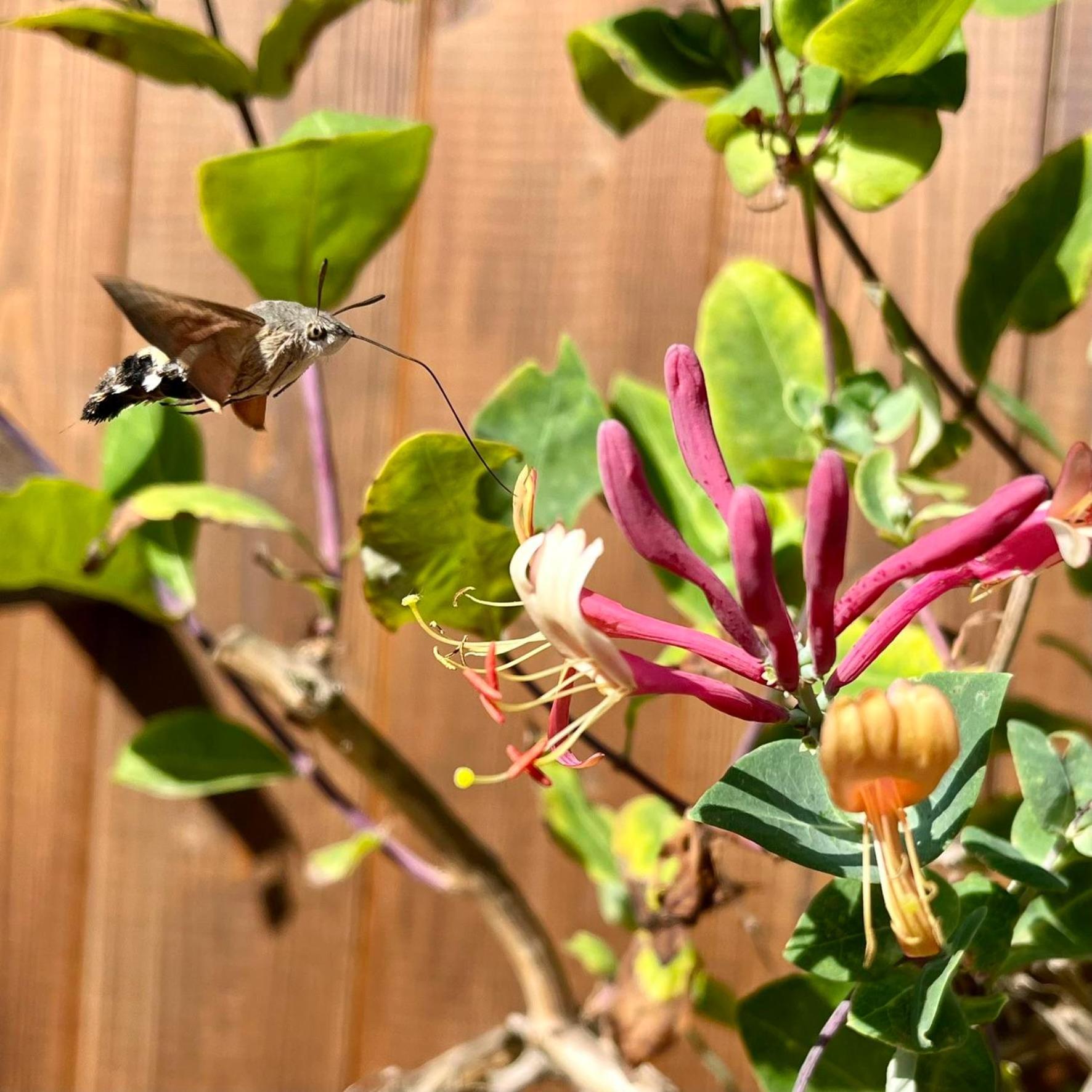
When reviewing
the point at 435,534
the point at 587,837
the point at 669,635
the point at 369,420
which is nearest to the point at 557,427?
the point at 435,534

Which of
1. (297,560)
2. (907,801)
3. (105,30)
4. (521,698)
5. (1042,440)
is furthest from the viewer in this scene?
(297,560)

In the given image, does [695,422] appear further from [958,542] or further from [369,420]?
[369,420]

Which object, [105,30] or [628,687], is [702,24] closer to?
[105,30]

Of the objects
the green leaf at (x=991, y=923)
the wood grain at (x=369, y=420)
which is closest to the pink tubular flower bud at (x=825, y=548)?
the green leaf at (x=991, y=923)

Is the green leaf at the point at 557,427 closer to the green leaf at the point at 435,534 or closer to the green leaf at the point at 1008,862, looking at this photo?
the green leaf at the point at 435,534

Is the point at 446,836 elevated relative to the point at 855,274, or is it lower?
lower

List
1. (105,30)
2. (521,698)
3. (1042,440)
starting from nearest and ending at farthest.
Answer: (105,30)
(1042,440)
(521,698)

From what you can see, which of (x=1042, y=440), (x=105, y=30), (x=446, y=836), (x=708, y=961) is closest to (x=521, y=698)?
(x=446, y=836)
